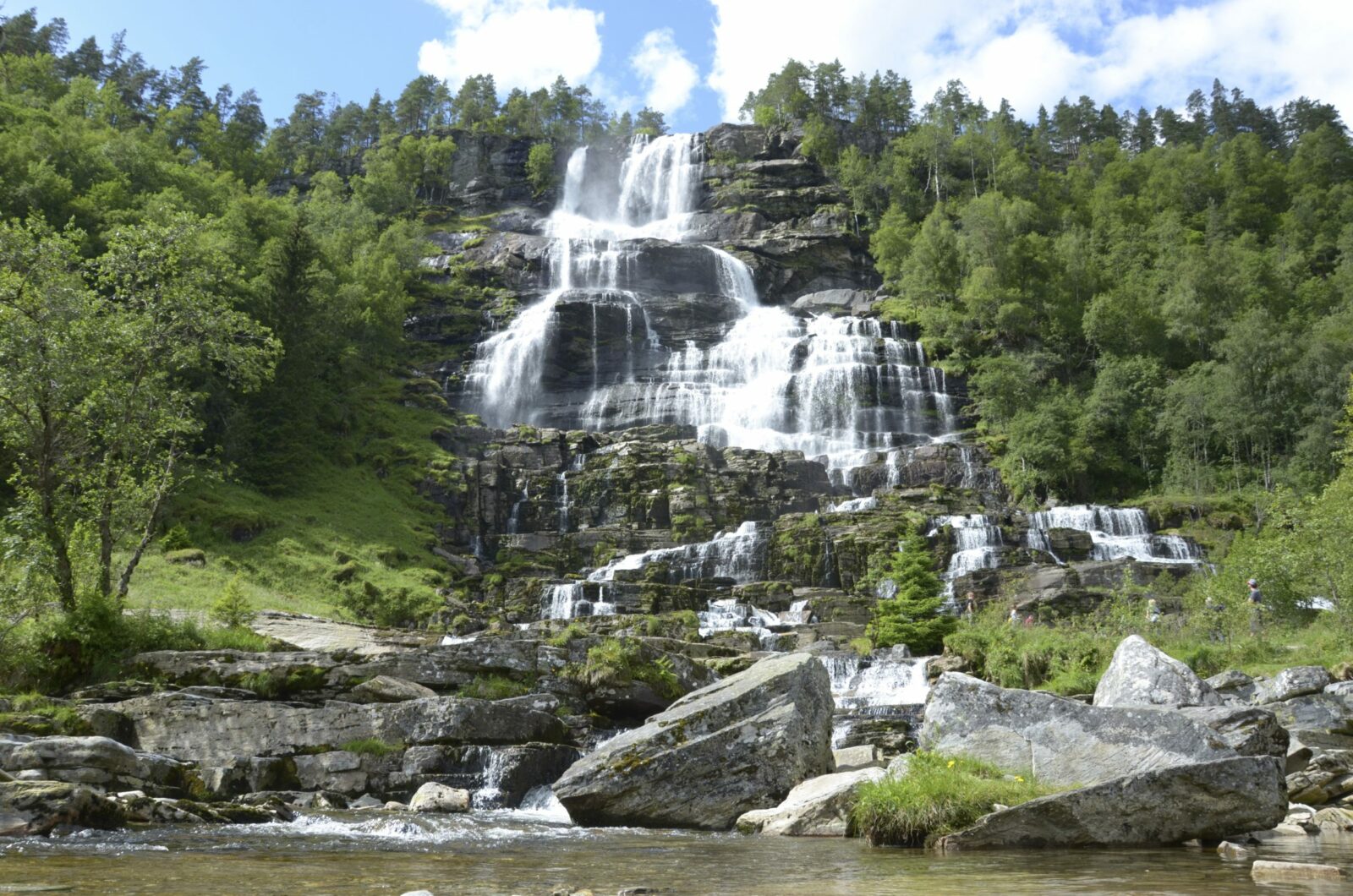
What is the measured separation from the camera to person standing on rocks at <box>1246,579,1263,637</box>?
24.1 m

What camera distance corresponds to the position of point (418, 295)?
2783 inches

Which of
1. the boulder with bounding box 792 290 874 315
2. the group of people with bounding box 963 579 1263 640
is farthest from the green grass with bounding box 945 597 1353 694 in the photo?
the boulder with bounding box 792 290 874 315

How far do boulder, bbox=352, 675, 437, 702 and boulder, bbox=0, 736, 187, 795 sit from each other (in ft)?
11.1

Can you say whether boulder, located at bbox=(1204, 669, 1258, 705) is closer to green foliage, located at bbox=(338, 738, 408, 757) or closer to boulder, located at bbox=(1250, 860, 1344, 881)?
boulder, located at bbox=(1250, 860, 1344, 881)

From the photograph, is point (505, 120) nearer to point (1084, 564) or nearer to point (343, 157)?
point (343, 157)

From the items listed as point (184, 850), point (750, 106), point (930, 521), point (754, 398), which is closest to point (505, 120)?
point (750, 106)

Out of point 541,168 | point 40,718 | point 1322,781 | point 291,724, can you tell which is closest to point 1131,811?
point 1322,781

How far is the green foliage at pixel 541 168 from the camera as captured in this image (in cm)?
9619

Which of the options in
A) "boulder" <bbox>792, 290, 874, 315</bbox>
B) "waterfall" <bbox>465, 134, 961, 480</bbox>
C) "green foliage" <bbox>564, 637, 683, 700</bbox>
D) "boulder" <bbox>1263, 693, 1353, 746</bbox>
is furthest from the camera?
"boulder" <bbox>792, 290, 874, 315</bbox>

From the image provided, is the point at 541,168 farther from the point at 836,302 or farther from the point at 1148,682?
the point at 1148,682

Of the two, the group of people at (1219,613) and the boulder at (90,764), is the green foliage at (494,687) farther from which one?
the group of people at (1219,613)

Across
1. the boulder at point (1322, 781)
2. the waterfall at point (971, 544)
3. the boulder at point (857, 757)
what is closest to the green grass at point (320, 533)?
the boulder at point (857, 757)

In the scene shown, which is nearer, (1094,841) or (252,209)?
(1094,841)

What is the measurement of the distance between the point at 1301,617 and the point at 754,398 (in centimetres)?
3278
